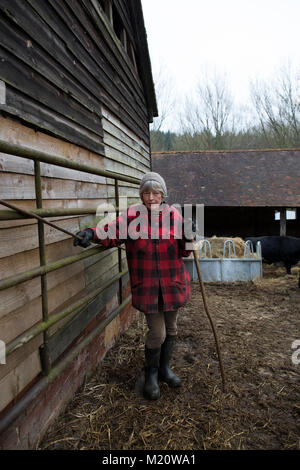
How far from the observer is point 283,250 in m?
8.78

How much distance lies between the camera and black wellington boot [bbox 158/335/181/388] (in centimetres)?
255

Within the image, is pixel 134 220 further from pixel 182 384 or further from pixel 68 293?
pixel 182 384

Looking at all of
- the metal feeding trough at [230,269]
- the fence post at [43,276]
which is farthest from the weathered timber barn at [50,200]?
the metal feeding trough at [230,269]

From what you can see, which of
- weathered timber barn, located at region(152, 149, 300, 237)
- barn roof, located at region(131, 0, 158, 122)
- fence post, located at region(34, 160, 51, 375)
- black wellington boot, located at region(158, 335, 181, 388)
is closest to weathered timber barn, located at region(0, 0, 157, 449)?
fence post, located at region(34, 160, 51, 375)

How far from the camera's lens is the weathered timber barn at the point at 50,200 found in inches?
67.2

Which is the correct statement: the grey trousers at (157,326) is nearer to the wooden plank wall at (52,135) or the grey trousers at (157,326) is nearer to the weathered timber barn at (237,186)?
the wooden plank wall at (52,135)

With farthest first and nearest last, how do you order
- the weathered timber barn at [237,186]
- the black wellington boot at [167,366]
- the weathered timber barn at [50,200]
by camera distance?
the weathered timber barn at [237,186], the black wellington boot at [167,366], the weathered timber barn at [50,200]

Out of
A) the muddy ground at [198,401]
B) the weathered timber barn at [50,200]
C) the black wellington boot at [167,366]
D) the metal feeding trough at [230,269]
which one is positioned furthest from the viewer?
the metal feeding trough at [230,269]

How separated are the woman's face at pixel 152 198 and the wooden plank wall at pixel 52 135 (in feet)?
2.25

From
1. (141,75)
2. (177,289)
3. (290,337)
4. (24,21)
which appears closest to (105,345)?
(177,289)

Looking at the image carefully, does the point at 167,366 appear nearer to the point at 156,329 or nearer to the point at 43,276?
the point at 156,329

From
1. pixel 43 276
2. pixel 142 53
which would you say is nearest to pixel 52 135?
pixel 43 276

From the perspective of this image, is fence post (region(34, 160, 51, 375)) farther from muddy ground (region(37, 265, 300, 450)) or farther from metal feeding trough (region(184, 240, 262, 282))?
metal feeding trough (region(184, 240, 262, 282))

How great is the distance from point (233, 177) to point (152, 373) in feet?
40.0
